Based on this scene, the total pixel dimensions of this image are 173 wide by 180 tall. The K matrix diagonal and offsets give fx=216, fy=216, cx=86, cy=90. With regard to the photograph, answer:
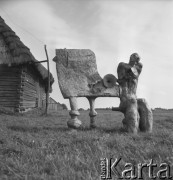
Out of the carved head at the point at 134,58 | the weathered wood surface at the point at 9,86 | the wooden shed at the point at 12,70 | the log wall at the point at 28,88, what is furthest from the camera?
the log wall at the point at 28,88

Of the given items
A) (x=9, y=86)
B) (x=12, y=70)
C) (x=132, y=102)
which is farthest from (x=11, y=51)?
(x=132, y=102)

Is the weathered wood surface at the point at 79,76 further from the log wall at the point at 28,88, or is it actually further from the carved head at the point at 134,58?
the log wall at the point at 28,88

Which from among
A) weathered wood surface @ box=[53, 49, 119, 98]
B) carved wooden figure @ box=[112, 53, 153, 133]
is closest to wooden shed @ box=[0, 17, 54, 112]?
weathered wood surface @ box=[53, 49, 119, 98]

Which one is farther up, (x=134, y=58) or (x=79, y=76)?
(x=134, y=58)

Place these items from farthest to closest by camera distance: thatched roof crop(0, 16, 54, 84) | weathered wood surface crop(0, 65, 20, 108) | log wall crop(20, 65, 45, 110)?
1. log wall crop(20, 65, 45, 110)
2. weathered wood surface crop(0, 65, 20, 108)
3. thatched roof crop(0, 16, 54, 84)

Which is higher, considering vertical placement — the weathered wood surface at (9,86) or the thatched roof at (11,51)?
the thatched roof at (11,51)

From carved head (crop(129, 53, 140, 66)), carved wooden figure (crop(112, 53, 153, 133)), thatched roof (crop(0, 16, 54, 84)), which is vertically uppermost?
thatched roof (crop(0, 16, 54, 84))

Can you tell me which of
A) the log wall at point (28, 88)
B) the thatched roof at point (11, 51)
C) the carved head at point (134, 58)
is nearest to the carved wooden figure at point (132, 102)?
the carved head at point (134, 58)

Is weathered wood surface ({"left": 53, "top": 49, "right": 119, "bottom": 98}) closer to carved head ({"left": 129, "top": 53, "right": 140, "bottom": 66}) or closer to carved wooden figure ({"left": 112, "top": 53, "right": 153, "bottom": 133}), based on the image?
carved wooden figure ({"left": 112, "top": 53, "right": 153, "bottom": 133})

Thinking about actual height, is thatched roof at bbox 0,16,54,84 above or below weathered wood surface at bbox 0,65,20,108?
above

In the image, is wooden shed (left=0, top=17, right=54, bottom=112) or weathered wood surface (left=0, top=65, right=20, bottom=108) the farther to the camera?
weathered wood surface (left=0, top=65, right=20, bottom=108)

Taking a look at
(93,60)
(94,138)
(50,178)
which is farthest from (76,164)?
(93,60)

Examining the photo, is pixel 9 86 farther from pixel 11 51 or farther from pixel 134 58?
pixel 134 58

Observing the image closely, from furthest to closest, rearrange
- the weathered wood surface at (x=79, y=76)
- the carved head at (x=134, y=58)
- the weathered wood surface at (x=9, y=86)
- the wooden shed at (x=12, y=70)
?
the weathered wood surface at (x=9, y=86) → the wooden shed at (x=12, y=70) → the weathered wood surface at (x=79, y=76) → the carved head at (x=134, y=58)
